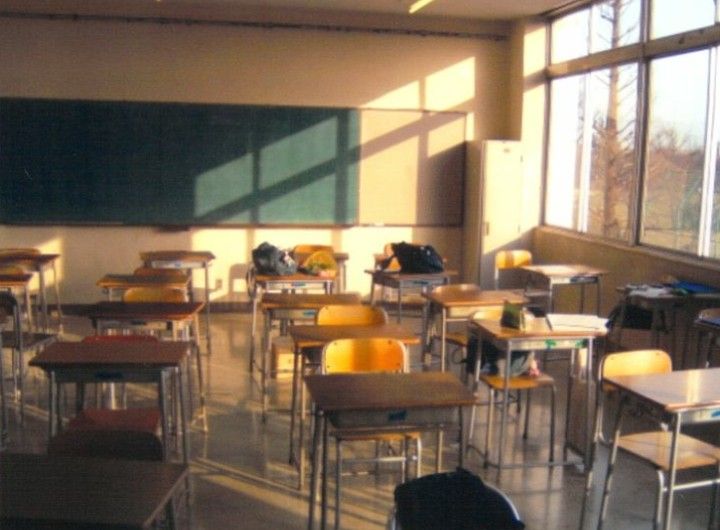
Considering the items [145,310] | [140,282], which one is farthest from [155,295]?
[140,282]

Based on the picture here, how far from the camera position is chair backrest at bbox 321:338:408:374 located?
3.81m

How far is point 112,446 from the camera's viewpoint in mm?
2527

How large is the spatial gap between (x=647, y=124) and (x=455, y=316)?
2.78m

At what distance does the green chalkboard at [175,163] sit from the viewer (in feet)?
27.7

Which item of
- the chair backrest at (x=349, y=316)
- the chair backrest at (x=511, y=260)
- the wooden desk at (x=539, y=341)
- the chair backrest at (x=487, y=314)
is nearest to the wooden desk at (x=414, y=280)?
the chair backrest at (x=511, y=260)

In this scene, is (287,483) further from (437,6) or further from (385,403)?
(437,6)

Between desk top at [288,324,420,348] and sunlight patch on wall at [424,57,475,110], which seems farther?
sunlight patch on wall at [424,57,475,110]

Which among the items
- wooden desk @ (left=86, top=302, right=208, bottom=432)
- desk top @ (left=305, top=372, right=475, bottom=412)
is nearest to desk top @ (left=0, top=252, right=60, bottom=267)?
wooden desk @ (left=86, top=302, right=208, bottom=432)

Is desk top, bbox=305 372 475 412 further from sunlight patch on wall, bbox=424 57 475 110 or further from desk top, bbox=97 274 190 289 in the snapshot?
sunlight patch on wall, bbox=424 57 475 110

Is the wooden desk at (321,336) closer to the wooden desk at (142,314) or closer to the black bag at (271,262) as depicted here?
the wooden desk at (142,314)

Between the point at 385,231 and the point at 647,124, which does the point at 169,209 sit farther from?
the point at 647,124

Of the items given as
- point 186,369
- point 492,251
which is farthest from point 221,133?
point 186,369

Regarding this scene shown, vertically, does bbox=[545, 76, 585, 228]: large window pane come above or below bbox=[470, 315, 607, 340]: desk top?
above

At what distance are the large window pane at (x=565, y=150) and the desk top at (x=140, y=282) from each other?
168 inches
